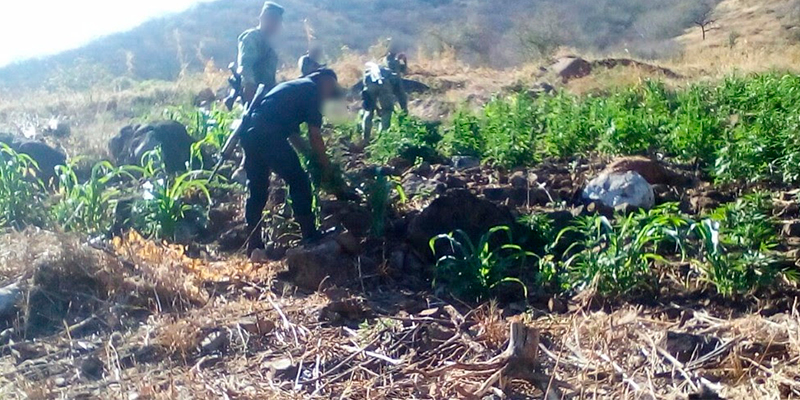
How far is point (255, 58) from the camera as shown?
296 inches

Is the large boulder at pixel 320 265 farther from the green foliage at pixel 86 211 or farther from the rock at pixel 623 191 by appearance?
the green foliage at pixel 86 211

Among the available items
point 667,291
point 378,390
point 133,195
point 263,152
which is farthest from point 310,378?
point 133,195

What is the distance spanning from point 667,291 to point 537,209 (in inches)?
59.9

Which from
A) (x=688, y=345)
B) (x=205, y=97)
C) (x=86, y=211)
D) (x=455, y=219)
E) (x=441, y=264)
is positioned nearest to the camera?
(x=688, y=345)

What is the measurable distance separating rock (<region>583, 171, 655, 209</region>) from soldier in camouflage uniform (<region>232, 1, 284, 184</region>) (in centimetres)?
306

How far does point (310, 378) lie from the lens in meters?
3.46

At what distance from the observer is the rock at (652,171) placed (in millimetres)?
5820

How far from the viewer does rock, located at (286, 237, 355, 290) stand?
478cm

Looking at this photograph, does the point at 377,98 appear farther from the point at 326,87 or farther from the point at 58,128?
the point at 58,128

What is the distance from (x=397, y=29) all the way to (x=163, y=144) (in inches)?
944

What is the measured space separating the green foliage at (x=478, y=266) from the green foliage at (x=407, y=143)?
2266mm

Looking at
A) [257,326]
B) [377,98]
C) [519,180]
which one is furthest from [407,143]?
[257,326]

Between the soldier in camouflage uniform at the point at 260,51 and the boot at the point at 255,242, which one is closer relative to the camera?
the boot at the point at 255,242

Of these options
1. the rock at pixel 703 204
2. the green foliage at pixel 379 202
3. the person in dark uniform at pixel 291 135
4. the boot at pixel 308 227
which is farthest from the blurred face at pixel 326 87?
the rock at pixel 703 204
